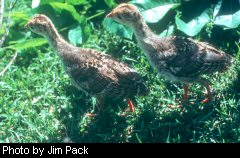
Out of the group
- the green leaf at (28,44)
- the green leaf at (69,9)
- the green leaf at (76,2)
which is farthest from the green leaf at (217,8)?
the green leaf at (28,44)

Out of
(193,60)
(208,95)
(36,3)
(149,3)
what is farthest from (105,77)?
(36,3)

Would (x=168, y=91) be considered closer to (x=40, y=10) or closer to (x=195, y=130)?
(x=195, y=130)

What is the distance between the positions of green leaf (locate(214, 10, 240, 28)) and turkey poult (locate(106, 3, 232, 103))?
1.54 feet

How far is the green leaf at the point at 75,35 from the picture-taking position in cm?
672

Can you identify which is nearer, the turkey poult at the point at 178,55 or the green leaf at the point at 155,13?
the turkey poult at the point at 178,55

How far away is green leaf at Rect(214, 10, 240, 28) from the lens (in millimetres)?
5805

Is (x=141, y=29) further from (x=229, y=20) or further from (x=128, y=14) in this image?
(x=229, y=20)

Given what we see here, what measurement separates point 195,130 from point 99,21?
111 inches

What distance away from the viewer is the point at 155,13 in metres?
6.34

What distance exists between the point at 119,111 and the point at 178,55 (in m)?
1.08

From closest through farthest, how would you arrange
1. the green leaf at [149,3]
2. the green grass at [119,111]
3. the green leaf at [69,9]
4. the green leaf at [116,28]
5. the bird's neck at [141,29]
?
1. the green grass at [119,111]
2. the bird's neck at [141,29]
3. the green leaf at [149,3]
4. the green leaf at [116,28]
5. the green leaf at [69,9]

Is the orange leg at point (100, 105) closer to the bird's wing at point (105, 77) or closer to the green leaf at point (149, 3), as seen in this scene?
the bird's wing at point (105, 77)

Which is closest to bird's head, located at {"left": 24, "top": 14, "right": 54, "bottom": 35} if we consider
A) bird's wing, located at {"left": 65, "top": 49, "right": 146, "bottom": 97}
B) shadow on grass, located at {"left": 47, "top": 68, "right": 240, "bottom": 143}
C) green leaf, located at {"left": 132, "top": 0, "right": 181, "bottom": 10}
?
bird's wing, located at {"left": 65, "top": 49, "right": 146, "bottom": 97}

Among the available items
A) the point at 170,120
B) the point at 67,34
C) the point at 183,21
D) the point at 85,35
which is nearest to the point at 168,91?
the point at 170,120
